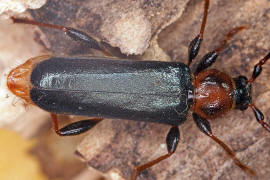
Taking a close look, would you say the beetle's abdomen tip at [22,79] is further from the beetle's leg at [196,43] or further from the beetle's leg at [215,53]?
the beetle's leg at [215,53]

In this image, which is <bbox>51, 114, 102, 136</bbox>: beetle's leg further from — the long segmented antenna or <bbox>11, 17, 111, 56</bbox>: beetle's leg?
the long segmented antenna

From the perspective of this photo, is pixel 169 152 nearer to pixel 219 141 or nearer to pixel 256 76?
pixel 219 141

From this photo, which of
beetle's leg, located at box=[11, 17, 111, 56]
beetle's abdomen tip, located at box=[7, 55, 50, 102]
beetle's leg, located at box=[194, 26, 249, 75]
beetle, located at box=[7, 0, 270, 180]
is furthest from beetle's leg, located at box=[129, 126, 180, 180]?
beetle's abdomen tip, located at box=[7, 55, 50, 102]

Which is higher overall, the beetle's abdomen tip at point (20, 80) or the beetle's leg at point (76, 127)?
the beetle's abdomen tip at point (20, 80)

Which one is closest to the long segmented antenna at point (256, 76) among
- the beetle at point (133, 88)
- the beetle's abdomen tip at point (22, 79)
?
the beetle at point (133, 88)

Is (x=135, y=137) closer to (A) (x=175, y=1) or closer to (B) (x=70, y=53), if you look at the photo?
(B) (x=70, y=53)

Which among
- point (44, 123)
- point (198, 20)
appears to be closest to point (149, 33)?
point (198, 20)

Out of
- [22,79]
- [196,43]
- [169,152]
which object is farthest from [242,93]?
[22,79]
